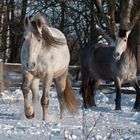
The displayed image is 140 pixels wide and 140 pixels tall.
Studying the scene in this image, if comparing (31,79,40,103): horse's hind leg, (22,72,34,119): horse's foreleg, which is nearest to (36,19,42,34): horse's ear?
(22,72,34,119): horse's foreleg

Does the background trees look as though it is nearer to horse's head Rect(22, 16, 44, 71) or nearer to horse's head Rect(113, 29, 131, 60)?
horse's head Rect(113, 29, 131, 60)

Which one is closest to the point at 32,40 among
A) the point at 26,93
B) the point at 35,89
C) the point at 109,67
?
the point at 26,93

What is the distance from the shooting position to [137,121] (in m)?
8.70

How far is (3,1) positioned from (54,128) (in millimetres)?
21528

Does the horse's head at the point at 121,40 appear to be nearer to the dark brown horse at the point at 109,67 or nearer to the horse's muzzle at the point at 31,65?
the dark brown horse at the point at 109,67

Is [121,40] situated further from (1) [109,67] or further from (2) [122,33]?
(1) [109,67]

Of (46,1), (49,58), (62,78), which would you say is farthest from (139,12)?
(49,58)

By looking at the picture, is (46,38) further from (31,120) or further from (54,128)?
(54,128)

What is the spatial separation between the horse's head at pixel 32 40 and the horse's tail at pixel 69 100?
1.68 metres

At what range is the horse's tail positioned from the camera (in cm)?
960

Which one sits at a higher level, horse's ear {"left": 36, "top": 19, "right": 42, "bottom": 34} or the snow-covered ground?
horse's ear {"left": 36, "top": 19, "right": 42, "bottom": 34}

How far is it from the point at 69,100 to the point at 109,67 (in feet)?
10.5

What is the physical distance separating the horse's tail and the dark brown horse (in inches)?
70.8

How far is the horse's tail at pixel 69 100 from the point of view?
960cm
